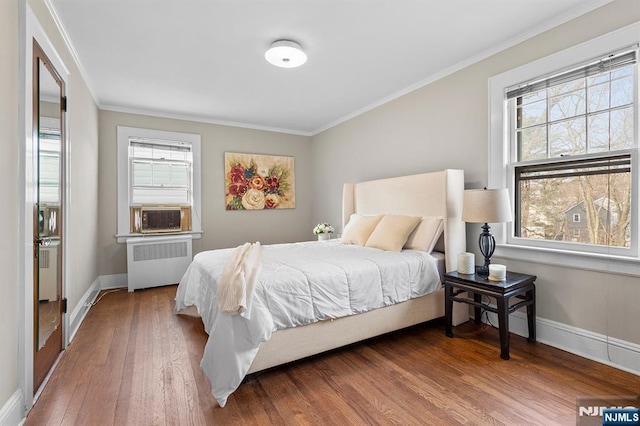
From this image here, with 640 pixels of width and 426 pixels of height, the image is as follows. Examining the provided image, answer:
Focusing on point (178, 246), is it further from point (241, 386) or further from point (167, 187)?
point (241, 386)

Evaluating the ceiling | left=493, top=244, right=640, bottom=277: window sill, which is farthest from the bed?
the ceiling

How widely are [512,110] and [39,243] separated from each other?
3.78 meters

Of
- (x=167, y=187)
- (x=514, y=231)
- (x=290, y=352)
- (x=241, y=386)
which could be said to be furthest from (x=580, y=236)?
(x=167, y=187)

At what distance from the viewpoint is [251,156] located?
17.2 ft

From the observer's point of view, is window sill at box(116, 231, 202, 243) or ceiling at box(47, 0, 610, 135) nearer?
ceiling at box(47, 0, 610, 135)

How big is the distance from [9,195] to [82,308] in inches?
84.7

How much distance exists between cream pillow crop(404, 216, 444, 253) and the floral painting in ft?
9.58

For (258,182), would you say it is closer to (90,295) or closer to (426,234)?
(90,295)

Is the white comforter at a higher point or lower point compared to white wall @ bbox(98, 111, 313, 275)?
lower

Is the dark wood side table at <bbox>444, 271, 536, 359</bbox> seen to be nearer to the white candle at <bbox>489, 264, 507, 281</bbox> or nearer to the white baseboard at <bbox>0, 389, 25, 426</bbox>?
the white candle at <bbox>489, 264, 507, 281</bbox>

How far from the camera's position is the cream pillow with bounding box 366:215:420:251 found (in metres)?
3.09

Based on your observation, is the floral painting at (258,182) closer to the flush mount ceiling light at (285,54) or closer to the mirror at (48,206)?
the flush mount ceiling light at (285,54)

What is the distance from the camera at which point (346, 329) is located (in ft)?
7.72

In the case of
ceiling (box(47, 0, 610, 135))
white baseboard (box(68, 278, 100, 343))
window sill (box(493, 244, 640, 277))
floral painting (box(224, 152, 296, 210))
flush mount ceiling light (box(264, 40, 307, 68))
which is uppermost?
ceiling (box(47, 0, 610, 135))
